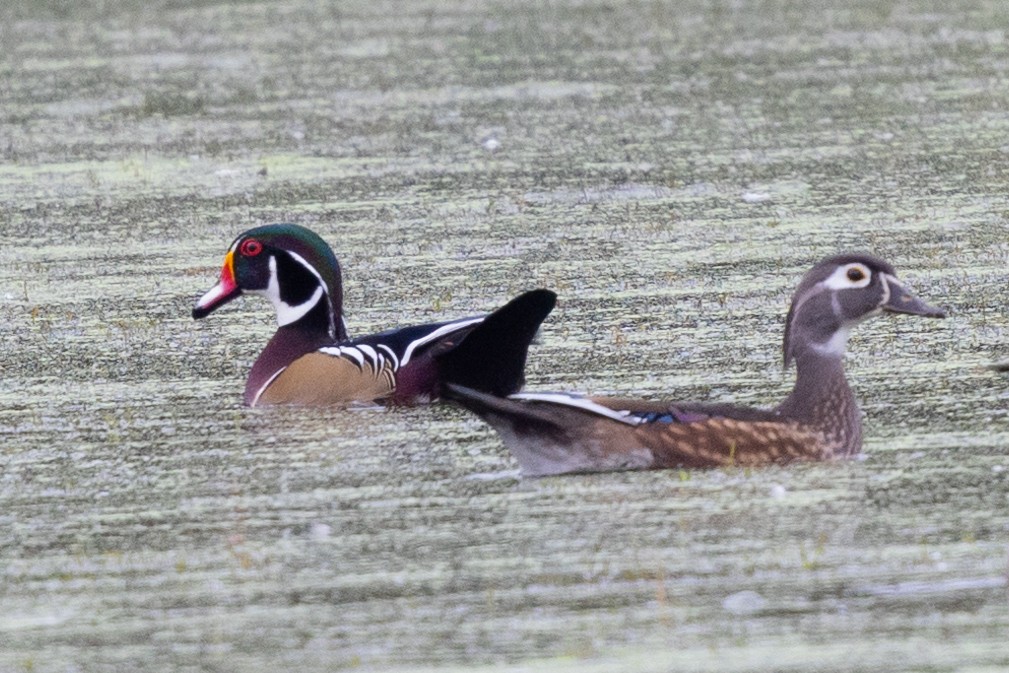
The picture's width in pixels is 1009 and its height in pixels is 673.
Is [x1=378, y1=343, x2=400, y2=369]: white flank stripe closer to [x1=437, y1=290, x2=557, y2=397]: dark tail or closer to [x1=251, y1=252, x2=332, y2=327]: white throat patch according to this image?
[x1=437, y1=290, x2=557, y2=397]: dark tail

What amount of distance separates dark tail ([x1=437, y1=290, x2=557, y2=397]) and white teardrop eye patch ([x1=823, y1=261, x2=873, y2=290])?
82cm

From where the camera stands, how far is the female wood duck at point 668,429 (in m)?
5.98

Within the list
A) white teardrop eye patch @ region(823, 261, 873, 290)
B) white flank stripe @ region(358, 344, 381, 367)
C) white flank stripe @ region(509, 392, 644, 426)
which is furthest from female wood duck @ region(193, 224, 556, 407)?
white teardrop eye patch @ region(823, 261, 873, 290)

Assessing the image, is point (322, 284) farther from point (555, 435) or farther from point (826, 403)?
point (826, 403)

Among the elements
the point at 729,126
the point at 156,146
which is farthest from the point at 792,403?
the point at 156,146

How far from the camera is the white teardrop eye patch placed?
655 centimetres

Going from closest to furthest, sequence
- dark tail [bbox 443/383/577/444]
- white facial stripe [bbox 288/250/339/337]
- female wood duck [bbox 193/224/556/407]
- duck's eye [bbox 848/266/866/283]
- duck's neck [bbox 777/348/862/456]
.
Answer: dark tail [bbox 443/383/577/444]
duck's neck [bbox 777/348/862/456]
duck's eye [bbox 848/266/866/283]
female wood duck [bbox 193/224/556/407]
white facial stripe [bbox 288/250/339/337]

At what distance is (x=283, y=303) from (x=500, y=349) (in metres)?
1.02

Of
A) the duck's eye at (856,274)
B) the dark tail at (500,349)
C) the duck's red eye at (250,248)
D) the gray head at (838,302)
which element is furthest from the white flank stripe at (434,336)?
the duck's eye at (856,274)

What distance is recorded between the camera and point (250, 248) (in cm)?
771

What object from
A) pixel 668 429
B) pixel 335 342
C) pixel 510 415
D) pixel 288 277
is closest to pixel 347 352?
pixel 335 342

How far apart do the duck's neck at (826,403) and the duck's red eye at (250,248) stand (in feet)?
6.87

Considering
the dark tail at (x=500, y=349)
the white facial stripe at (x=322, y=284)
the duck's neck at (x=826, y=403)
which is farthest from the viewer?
the white facial stripe at (x=322, y=284)

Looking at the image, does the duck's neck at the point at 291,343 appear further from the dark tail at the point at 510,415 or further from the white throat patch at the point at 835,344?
the white throat patch at the point at 835,344
